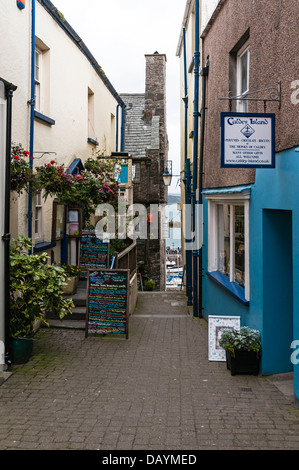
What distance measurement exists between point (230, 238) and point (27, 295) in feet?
13.7

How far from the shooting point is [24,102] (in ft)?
28.1

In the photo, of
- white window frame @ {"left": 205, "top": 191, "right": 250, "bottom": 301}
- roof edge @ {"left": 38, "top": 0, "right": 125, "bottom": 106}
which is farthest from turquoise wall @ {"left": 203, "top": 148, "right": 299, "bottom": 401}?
roof edge @ {"left": 38, "top": 0, "right": 125, "bottom": 106}

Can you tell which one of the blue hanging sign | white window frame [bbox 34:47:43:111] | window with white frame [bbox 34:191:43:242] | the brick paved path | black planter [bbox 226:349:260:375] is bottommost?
the brick paved path

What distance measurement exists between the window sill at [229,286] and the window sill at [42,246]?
11.8ft

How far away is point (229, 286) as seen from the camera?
8.63 m

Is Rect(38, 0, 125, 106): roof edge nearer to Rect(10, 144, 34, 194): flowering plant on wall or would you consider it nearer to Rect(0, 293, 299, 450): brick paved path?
Rect(10, 144, 34, 194): flowering plant on wall

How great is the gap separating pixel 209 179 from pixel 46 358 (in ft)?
17.9

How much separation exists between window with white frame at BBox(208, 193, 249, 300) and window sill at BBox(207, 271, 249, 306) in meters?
0.08

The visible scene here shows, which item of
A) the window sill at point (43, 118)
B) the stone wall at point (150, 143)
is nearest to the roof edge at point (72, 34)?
the window sill at point (43, 118)

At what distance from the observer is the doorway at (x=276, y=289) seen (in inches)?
261

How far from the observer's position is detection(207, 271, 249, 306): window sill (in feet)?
25.4

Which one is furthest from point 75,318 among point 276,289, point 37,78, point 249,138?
point 249,138
